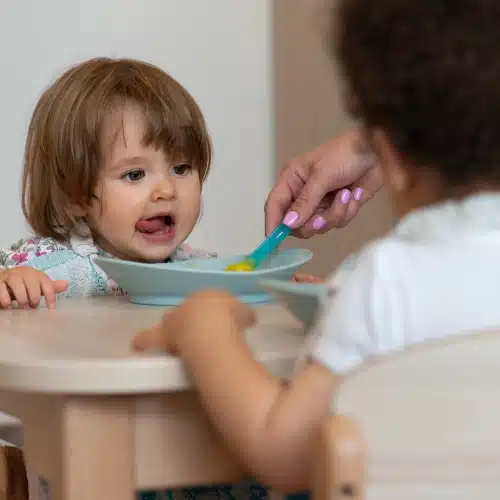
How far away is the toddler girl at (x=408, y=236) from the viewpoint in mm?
554

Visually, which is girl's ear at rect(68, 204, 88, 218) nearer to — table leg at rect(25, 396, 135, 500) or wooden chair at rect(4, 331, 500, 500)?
table leg at rect(25, 396, 135, 500)

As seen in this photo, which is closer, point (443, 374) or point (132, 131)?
point (443, 374)

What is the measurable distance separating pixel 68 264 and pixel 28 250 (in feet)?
0.20

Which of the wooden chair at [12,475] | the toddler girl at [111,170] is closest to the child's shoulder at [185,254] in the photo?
the toddler girl at [111,170]

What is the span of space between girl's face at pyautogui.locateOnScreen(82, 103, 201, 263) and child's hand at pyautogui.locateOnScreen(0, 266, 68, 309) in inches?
10.6

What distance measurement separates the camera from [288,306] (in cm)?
78

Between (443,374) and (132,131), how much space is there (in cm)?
92

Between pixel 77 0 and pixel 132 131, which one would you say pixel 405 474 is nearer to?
pixel 132 131

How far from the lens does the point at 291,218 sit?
125cm

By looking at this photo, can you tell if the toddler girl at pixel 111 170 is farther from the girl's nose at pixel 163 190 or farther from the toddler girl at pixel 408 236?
the toddler girl at pixel 408 236

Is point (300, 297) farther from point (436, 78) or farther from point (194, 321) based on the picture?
point (436, 78)

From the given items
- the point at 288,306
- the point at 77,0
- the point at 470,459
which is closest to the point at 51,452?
the point at 288,306

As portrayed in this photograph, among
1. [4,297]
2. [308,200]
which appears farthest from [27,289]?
[308,200]

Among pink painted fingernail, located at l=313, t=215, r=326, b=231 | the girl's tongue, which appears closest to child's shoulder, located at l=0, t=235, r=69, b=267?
the girl's tongue
